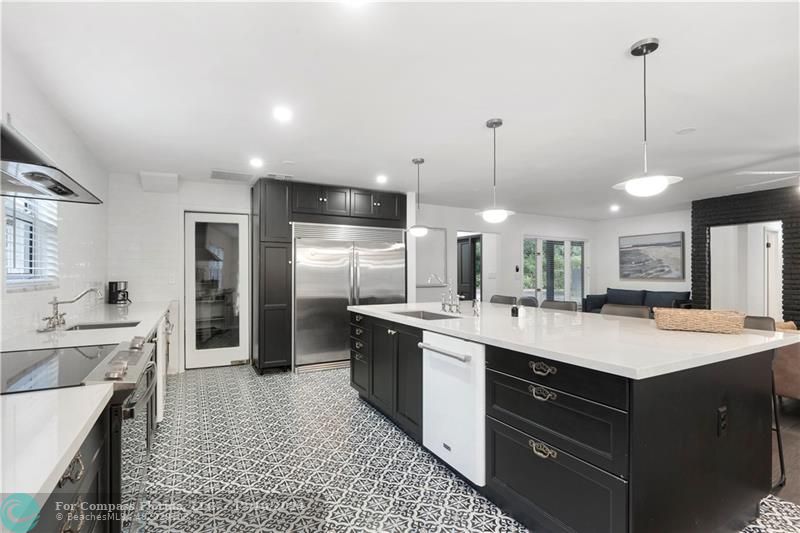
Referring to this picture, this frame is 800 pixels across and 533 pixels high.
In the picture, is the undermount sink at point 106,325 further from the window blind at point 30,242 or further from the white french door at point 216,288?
the white french door at point 216,288

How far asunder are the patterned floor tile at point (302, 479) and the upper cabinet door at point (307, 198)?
8.07ft

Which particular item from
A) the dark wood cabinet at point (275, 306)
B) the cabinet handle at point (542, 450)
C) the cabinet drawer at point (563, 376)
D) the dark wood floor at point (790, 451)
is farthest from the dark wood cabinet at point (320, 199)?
the dark wood floor at point (790, 451)

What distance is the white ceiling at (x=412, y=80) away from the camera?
5.70 ft

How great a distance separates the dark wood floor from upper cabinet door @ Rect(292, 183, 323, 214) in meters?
4.86

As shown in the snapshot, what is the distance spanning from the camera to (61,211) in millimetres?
2867

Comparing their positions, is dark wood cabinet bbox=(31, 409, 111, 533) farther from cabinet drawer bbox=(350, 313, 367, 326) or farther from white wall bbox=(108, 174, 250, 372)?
white wall bbox=(108, 174, 250, 372)

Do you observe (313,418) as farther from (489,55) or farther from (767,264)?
(767,264)

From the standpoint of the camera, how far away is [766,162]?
4.13 meters

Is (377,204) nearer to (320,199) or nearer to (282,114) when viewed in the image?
(320,199)

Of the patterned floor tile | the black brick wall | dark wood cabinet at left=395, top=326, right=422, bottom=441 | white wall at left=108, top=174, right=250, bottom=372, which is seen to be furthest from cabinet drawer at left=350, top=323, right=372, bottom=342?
the black brick wall

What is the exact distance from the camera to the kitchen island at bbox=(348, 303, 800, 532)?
1430mm

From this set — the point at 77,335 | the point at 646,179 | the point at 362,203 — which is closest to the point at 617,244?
the point at 362,203

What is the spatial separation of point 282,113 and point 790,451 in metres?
4.45

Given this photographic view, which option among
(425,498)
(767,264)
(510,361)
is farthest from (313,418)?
(767,264)
